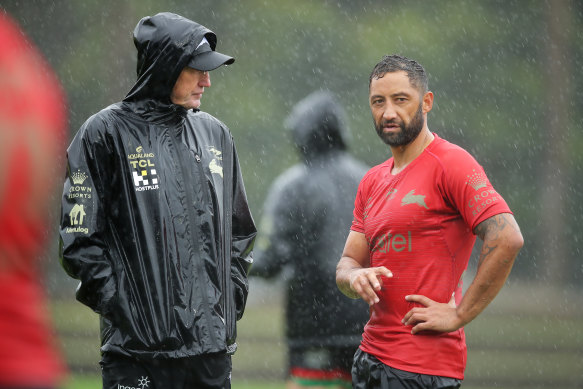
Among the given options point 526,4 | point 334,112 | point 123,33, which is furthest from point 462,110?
point 334,112

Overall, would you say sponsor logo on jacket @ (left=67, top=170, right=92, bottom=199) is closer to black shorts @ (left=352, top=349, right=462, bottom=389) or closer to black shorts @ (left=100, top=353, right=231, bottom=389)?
black shorts @ (left=100, top=353, right=231, bottom=389)

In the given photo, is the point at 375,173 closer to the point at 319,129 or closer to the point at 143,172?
the point at 143,172

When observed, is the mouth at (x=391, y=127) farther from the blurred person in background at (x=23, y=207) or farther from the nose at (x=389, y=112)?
the blurred person in background at (x=23, y=207)

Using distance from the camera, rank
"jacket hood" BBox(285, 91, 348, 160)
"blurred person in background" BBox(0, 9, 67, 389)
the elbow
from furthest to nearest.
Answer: "jacket hood" BBox(285, 91, 348, 160) < the elbow < "blurred person in background" BBox(0, 9, 67, 389)

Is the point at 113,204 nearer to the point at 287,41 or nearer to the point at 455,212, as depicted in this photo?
the point at 455,212

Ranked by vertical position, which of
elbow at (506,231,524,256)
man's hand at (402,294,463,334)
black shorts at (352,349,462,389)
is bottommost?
black shorts at (352,349,462,389)

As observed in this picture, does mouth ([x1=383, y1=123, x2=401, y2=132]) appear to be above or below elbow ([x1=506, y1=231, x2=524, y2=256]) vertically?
above

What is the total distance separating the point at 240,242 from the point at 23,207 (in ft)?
8.00

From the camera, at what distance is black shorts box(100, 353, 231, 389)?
397 centimetres

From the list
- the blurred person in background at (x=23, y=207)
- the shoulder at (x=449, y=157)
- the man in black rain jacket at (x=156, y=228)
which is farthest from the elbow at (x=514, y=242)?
the blurred person in background at (x=23, y=207)

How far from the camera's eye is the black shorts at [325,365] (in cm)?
631

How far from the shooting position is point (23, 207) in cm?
208

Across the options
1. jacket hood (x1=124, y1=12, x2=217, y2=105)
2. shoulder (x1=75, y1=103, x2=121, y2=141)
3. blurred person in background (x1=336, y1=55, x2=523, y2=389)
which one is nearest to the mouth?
blurred person in background (x1=336, y1=55, x2=523, y2=389)

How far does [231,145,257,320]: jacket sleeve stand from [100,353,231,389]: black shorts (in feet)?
1.29
